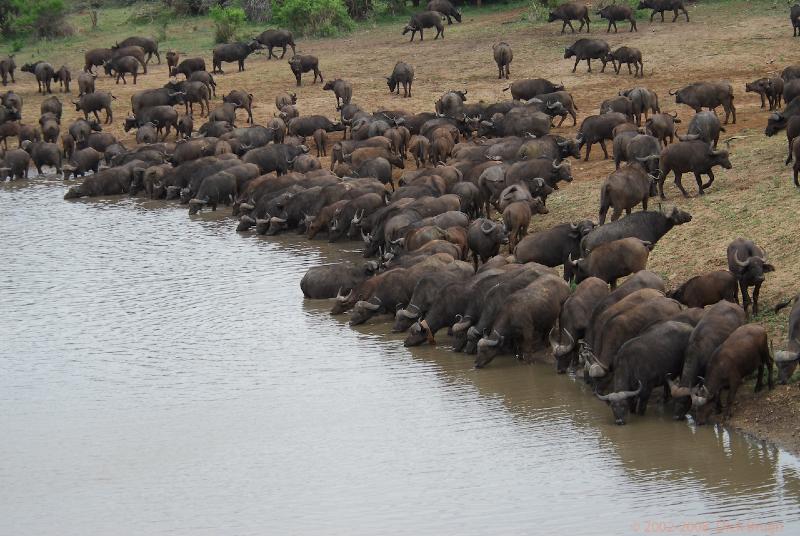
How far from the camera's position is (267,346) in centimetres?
1370

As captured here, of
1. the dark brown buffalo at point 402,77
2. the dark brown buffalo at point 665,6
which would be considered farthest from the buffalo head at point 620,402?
the dark brown buffalo at point 665,6

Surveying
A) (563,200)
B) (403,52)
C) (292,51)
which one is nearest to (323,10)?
(292,51)

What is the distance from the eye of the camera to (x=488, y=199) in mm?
17688

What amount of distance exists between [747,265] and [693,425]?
205 cm

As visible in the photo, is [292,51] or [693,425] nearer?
[693,425]

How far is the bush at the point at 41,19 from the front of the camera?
4062 centimetres

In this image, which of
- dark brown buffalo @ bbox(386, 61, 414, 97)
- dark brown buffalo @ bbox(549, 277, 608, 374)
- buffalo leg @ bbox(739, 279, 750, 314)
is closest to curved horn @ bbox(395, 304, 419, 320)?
dark brown buffalo @ bbox(549, 277, 608, 374)

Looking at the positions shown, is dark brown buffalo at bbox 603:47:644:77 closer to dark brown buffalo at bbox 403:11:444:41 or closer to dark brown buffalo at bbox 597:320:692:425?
dark brown buffalo at bbox 403:11:444:41

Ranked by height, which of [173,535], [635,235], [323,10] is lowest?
[173,535]

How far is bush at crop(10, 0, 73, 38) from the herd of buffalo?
8.99 metres

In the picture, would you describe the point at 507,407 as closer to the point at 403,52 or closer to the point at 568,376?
the point at 568,376

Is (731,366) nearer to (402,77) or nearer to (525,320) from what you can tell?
(525,320)

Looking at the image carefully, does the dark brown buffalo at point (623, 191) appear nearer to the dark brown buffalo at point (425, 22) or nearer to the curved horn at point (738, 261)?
the curved horn at point (738, 261)

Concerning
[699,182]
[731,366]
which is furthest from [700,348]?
[699,182]
